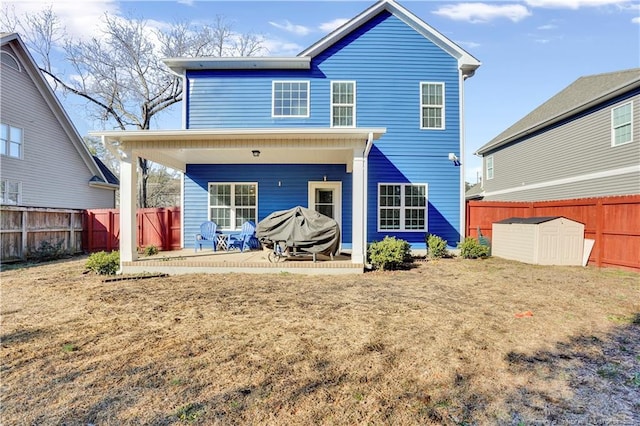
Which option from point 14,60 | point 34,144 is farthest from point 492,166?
point 14,60

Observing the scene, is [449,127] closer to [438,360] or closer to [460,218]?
[460,218]

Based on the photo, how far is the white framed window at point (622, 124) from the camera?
34.3ft

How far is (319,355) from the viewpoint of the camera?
11.1ft

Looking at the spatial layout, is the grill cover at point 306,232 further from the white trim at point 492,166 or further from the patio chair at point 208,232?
the white trim at point 492,166

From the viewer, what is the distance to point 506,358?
335cm

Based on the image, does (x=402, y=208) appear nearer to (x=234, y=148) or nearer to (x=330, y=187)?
(x=330, y=187)

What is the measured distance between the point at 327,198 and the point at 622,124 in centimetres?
968

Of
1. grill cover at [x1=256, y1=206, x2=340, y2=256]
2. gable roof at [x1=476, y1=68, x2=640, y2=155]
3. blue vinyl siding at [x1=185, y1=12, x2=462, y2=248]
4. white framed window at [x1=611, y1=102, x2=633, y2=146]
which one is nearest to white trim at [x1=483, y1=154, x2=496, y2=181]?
gable roof at [x1=476, y1=68, x2=640, y2=155]

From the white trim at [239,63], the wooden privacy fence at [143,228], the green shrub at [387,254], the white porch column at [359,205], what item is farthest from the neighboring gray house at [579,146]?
the wooden privacy fence at [143,228]

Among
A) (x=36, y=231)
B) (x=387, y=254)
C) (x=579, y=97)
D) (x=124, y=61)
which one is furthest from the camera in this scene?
(x=124, y=61)

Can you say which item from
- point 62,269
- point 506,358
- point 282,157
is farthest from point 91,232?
point 506,358

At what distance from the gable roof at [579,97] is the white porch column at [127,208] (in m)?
14.1

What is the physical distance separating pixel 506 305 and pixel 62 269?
986 centimetres

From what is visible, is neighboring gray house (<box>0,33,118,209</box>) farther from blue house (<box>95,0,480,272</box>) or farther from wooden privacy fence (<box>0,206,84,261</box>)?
blue house (<box>95,0,480,272</box>)
